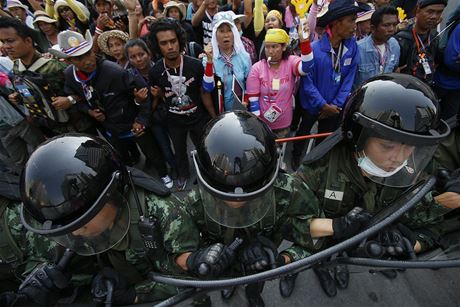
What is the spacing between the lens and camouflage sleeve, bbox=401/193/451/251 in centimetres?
181

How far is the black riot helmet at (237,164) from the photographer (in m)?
1.49

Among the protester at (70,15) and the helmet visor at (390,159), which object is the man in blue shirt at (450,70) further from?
the protester at (70,15)

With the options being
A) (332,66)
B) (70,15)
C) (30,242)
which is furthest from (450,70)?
(70,15)

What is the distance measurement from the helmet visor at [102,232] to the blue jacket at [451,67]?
4223 mm

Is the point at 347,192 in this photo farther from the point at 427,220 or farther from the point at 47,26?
the point at 47,26

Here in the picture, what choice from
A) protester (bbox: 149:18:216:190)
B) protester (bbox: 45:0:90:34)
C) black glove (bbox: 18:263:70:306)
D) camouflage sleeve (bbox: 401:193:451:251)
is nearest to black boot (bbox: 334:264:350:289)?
camouflage sleeve (bbox: 401:193:451:251)

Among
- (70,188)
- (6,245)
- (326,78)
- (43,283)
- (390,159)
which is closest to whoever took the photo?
(70,188)

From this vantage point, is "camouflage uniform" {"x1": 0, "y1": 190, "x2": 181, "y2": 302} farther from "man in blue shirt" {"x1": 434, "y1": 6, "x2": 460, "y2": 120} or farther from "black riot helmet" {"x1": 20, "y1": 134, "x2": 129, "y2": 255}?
"man in blue shirt" {"x1": 434, "y1": 6, "x2": 460, "y2": 120}

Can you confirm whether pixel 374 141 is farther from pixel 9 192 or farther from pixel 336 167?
pixel 9 192

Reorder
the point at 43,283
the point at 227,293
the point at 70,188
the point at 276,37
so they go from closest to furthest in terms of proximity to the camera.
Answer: the point at 227,293, the point at 70,188, the point at 43,283, the point at 276,37

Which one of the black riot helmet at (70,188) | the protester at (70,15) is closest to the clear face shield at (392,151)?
the black riot helmet at (70,188)

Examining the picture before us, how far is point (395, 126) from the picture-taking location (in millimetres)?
1593

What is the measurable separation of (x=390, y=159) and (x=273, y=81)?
1992mm

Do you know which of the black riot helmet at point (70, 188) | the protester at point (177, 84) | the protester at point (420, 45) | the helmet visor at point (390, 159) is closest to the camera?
the black riot helmet at point (70, 188)
